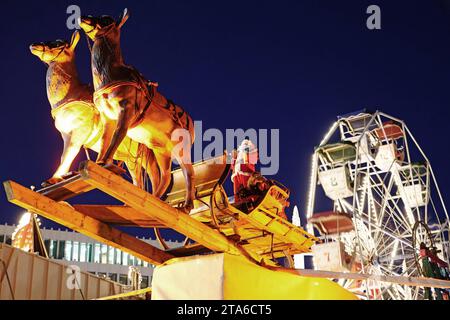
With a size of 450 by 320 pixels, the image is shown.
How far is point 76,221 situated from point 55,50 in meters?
2.34

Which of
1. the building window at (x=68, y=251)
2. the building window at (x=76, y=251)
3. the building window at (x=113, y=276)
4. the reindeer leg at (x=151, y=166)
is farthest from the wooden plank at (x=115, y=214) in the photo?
the building window at (x=113, y=276)

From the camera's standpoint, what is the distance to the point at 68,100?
747cm

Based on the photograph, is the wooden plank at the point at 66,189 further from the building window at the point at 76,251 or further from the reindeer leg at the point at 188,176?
the building window at the point at 76,251

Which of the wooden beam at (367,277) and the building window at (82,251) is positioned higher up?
the building window at (82,251)

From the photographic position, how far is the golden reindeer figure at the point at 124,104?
7.20 metres

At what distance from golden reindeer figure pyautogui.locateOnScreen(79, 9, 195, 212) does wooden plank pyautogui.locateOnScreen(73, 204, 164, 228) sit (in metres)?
0.71

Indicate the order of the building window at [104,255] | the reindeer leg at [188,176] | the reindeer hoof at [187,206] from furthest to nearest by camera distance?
the building window at [104,255]
the reindeer leg at [188,176]
the reindeer hoof at [187,206]

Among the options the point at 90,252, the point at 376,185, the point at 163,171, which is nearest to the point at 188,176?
the point at 163,171

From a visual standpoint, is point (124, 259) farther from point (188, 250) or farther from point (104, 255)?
point (188, 250)

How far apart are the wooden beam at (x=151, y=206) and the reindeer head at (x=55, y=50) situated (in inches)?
83.3
